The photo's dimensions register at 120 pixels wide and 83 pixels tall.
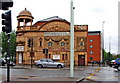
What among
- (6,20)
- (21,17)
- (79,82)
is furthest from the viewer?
(21,17)

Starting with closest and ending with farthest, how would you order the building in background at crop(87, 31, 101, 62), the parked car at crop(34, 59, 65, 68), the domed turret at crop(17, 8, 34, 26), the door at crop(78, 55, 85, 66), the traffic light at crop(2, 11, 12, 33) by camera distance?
the traffic light at crop(2, 11, 12, 33) < the parked car at crop(34, 59, 65, 68) < the door at crop(78, 55, 85, 66) < the domed turret at crop(17, 8, 34, 26) < the building in background at crop(87, 31, 101, 62)

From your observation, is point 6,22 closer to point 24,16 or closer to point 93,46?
point 24,16

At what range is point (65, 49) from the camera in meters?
44.7

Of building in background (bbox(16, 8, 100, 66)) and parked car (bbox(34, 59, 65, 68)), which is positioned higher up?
building in background (bbox(16, 8, 100, 66))

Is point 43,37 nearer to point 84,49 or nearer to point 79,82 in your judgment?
point 84,49

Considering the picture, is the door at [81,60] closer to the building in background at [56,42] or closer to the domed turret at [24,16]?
the building in background at [56,42]

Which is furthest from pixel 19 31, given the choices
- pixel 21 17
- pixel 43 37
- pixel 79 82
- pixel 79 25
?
pixel 79 82

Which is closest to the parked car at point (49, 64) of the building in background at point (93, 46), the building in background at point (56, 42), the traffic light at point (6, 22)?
the building in background at point (56, 42)

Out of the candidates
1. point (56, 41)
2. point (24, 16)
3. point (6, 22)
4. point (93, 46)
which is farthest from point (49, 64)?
point (93, 46)

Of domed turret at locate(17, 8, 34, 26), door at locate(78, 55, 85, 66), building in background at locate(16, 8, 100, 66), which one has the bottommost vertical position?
door at locate(78, 55, 85, 66)

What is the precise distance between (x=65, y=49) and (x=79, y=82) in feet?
105

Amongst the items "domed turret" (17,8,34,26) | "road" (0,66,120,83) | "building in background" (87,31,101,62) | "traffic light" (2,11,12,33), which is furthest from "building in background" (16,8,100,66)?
"building in background" (87,31,101,62)

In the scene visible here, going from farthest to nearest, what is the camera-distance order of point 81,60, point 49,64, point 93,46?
point 93,46, point 81,60, point 49,64

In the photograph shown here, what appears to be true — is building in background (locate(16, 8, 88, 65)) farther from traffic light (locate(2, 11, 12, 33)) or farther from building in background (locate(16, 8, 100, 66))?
traffic light (locate(2, 11, 12, 33))
